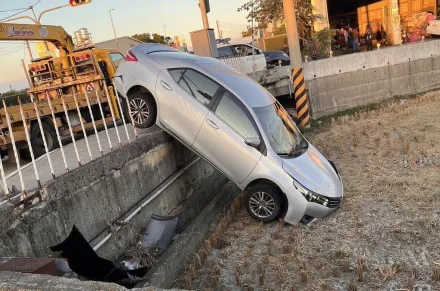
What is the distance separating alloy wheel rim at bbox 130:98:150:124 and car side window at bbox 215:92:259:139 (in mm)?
1395

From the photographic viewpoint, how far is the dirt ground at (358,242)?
4234mm

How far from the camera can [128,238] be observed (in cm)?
530

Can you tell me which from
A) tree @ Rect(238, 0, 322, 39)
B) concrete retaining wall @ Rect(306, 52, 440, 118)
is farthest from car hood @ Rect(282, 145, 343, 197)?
tree @ Rect(238, 0, 322, 39)

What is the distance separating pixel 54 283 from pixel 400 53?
14699mm

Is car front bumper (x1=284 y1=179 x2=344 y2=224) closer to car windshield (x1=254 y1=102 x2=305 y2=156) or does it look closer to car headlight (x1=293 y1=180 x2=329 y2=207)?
car headlight (x1=293 y1=180 x2=329 y2=207)

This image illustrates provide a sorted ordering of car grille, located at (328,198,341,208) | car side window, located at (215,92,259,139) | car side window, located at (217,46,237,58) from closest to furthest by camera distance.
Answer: car grille, located at (328,198,341,208), car side window, located at (215,92,259,139), car side window, located at (217,46,237,58)

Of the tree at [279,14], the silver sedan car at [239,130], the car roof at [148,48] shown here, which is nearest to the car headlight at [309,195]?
the silver sedan car at [239,130]

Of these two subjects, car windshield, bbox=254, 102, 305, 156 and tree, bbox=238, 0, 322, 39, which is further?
tree, bbox=238, 0, 322, 39

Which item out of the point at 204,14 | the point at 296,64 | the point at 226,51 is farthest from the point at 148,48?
the point at 226,51

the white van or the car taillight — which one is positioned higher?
the car taillight

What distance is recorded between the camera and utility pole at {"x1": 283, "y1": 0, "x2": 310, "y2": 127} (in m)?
11.6

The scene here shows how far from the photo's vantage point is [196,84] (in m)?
6.35

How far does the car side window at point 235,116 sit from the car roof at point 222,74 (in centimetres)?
16

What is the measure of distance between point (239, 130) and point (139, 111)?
195cm
